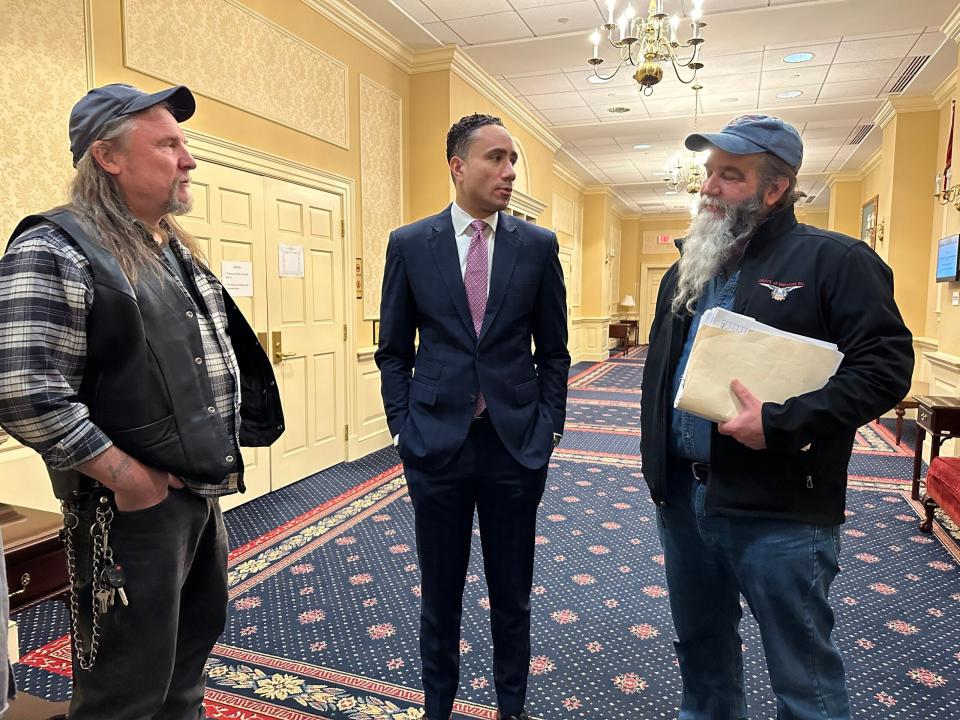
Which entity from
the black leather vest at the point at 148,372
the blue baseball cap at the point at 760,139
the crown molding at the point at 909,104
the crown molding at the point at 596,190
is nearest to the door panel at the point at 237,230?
the black leather vest at the point at 148,372

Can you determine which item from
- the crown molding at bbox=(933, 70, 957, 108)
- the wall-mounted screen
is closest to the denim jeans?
the wall-mounted screen

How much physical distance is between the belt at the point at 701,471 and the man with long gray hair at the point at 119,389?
1048 millimetres

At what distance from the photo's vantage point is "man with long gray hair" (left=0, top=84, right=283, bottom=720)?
3.89ft

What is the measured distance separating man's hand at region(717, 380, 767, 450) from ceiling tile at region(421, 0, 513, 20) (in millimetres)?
4446

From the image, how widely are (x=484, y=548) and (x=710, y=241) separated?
3.35 ft

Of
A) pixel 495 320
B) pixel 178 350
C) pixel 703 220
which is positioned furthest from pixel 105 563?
pixel 703 220

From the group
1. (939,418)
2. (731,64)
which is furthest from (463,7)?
(939,418)

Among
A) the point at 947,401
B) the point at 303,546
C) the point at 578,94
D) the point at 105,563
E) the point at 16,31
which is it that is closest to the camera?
the point at 105,563

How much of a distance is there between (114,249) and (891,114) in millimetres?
8381

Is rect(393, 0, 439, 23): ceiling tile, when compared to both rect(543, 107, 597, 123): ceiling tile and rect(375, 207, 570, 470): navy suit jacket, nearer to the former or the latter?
rect(543, 107, 597, 123): ceiling tile

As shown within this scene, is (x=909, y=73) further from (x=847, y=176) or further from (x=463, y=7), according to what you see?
(x=847, y=176)

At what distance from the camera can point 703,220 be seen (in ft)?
4.92

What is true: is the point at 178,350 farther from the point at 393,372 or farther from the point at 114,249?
the point at 393,372

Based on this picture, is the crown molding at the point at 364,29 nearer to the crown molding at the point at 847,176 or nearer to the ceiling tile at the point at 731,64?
the ceiling tile at the point at 731,64
